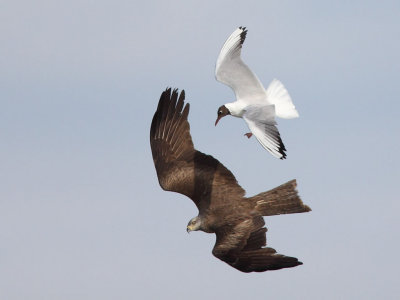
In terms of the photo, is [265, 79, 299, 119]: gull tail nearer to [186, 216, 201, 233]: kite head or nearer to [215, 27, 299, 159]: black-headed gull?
[215, 27, 299, 159]: black-headed gull

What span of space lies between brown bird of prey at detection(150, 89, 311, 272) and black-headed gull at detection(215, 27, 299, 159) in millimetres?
1164

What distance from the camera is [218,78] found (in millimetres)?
24938

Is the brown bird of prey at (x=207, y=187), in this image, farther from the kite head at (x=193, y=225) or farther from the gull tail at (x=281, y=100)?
the gull tail at (x=281, y=100)

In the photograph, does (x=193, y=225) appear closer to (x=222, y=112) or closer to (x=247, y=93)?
(x=222, y=112)

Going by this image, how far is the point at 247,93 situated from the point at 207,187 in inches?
105

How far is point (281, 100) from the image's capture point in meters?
24.2

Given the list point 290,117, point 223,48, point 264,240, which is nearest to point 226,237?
point 264,240

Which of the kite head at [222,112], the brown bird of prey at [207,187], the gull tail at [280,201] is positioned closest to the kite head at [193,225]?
the brown bird of prey at [207,187]

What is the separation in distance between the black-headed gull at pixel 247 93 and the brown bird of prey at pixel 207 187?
1164 mm

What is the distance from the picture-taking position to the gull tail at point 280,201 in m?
23.1

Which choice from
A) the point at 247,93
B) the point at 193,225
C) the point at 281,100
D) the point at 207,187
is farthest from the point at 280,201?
the point at 247,93

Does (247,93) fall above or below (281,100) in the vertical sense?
above

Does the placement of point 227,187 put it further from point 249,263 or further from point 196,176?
point 249,263

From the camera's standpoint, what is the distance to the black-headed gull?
76.0 ft
